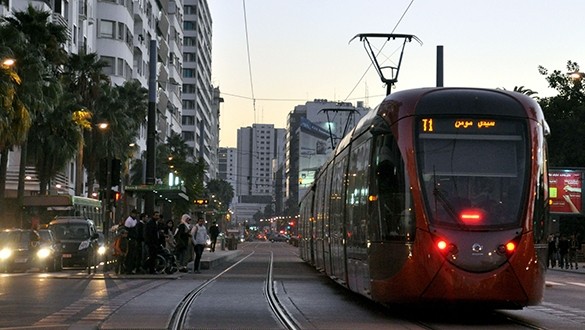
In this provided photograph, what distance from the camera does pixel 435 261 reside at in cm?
1627

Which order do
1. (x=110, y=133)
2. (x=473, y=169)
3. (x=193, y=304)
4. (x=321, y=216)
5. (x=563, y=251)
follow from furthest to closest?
(x=110, y=133) → (x=563, y=251) → (x=321, y=216) → (x=193, y=304) → (x=473, y=169)

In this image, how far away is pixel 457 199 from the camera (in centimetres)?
1664

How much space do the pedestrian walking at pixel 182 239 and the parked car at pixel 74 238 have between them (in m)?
5.74

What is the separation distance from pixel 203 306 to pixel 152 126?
21324mm

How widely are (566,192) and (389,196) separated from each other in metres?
41.0

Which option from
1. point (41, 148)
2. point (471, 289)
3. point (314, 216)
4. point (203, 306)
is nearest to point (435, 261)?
point (471, 289)

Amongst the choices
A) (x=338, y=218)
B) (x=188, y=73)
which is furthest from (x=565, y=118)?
(x=188, y=73)

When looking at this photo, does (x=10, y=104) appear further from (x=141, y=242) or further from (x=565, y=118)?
(x=565, y=118)

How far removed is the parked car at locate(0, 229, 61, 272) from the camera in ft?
124

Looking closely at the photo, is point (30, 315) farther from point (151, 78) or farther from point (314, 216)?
point (151, 78)

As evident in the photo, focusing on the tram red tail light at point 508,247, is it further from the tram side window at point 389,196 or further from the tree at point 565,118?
the tree at point 565,118

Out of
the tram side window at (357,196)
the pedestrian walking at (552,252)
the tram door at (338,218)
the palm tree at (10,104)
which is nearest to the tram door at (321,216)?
the tram door at (338,218)

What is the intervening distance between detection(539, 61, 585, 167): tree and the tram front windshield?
192ft

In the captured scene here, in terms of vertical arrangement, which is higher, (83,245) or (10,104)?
(10,104)
